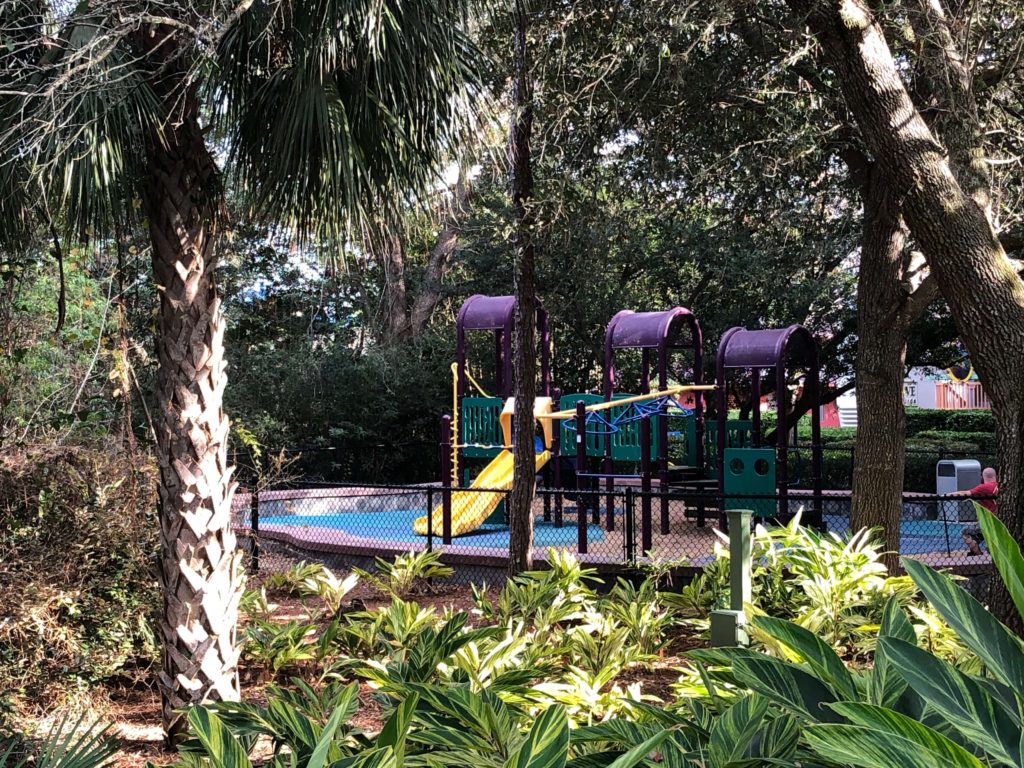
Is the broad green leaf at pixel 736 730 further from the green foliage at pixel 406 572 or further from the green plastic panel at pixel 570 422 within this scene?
the green plastic panel at pixel 570 422

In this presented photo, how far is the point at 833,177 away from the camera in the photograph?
11672 millimetres

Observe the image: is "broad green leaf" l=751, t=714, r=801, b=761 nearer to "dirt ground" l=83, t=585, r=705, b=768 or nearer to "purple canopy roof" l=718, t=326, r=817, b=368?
"dirt ground" l=83, t=585, r=705, b=768

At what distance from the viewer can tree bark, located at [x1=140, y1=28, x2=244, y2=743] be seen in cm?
535

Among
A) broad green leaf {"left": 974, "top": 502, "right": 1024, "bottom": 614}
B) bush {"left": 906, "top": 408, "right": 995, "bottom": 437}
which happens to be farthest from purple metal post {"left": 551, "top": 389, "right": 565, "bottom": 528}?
bush {"left": 906, "top": 408, "right": 995, "bottom": 437}

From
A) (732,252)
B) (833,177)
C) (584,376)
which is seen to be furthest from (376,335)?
(833,177)

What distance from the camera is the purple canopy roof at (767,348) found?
13.3 metres

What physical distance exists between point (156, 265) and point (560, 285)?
15.5 metres

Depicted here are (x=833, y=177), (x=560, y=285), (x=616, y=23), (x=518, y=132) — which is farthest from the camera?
(x=560, y=285)

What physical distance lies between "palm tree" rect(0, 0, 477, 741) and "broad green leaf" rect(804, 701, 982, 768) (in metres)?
3.67

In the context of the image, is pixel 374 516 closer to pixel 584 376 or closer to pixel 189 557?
pixel 584 376

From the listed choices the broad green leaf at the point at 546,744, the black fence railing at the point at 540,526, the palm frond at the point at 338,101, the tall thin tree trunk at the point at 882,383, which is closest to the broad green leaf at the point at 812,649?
the broad green leaf at the point at 546,744

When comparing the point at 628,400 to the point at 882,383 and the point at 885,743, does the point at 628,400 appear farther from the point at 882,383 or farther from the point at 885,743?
the point at 885,743

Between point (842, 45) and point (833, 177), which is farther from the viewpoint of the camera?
point (833, 177)

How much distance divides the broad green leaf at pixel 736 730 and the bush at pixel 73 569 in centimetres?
488
